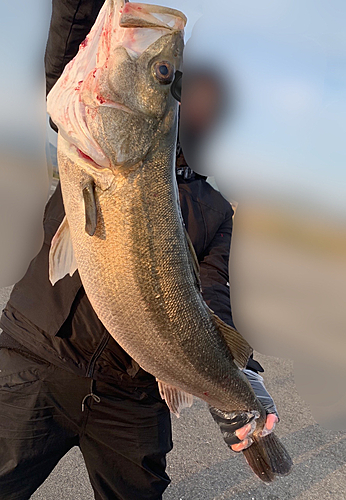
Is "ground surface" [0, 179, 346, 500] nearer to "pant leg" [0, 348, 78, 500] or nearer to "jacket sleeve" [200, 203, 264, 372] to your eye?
"pant leg" [0, 348, 78, 500]

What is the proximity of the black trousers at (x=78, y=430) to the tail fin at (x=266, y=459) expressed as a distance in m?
0.42

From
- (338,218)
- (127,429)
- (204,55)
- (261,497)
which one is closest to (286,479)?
(261,497)

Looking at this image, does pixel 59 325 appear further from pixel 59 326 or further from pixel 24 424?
pixel 24 424

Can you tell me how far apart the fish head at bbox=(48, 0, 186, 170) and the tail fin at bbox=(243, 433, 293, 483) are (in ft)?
4.63

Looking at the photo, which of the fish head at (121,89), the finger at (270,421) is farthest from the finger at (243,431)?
the fish head at (121,89)

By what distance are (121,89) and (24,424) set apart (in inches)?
56.3

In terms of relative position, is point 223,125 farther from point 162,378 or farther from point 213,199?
point 162,378

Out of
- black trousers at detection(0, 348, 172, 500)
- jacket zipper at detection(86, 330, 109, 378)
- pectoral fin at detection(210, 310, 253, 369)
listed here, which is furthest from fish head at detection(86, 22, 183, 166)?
black trousers at detection(0, 348, 172, 500)

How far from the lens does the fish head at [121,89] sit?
1.30 meters

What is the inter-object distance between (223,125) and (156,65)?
30cm

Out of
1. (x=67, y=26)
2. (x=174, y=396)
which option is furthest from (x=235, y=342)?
(x=67, y=26)

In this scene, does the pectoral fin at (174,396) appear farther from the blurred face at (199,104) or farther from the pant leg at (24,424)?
the blurred face at (199,104)

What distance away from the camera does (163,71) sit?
4.50 ft

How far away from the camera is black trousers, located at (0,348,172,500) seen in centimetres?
179
